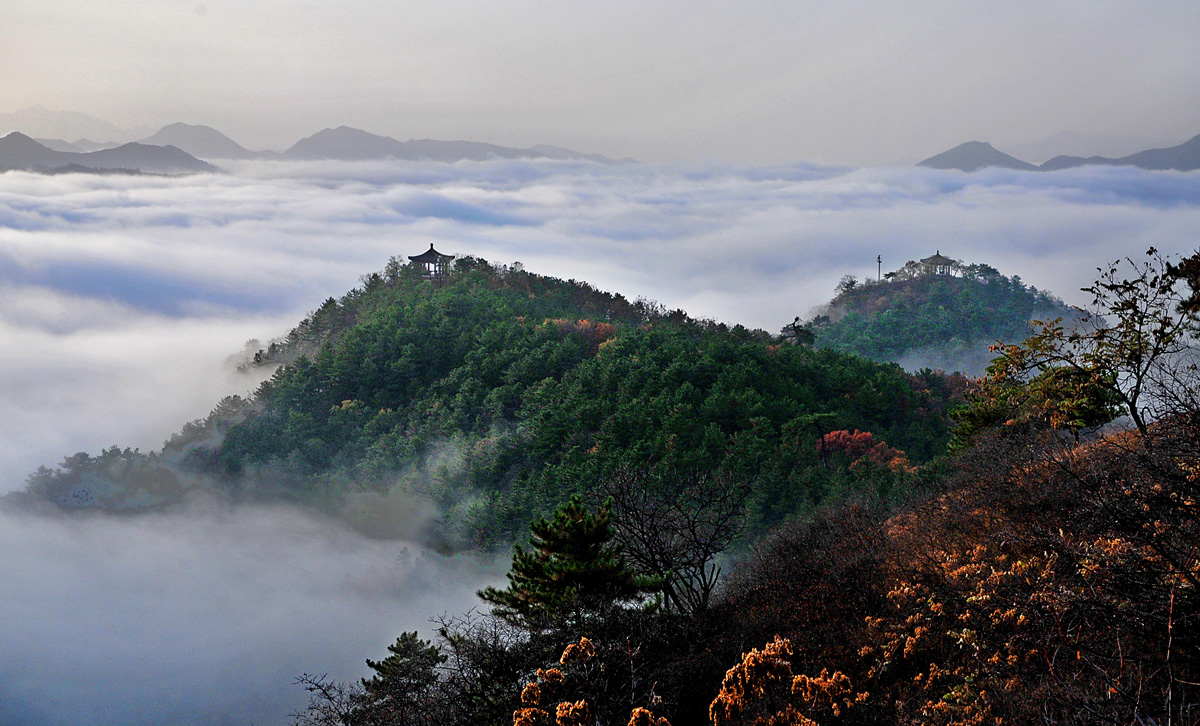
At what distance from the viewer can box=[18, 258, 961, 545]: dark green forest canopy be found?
3850cm

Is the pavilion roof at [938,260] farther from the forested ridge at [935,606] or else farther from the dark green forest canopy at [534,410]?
the forested ridge at [935,606]

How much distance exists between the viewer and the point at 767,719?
823 centimetres

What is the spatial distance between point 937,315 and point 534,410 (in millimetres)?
82868

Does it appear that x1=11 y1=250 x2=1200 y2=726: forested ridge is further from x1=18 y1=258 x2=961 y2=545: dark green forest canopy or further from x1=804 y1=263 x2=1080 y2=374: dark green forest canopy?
x1=804 y1=263 x2=1080 y2=374: dark green forest canopy

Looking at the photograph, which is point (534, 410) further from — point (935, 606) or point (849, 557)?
point (935, 606)

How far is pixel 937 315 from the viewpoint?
368 feet

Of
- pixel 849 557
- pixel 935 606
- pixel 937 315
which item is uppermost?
pixel 935 606

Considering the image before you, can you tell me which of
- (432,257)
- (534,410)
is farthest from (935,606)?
(432,257)

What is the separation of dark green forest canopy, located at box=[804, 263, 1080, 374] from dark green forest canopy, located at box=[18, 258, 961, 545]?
50139 millimetres

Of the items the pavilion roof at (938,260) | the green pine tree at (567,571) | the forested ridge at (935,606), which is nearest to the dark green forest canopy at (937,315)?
the pavilion roof at (938,260)

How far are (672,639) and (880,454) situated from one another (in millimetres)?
25619

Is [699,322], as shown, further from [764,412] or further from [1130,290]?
[1130,290]

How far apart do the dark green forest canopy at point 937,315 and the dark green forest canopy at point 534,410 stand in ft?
164

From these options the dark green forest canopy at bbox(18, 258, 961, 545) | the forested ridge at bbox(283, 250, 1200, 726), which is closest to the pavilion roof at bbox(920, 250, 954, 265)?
the dark green forest canopy at bbox(18, 258, 961, 545)
